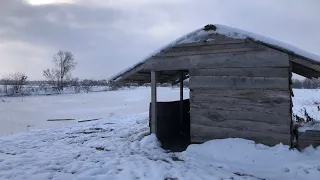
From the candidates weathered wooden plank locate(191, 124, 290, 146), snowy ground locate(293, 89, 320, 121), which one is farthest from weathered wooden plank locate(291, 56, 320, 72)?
snowy ground locate(293, 89, 320, 121)

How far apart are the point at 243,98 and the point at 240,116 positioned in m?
0.53

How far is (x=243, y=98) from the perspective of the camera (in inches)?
324

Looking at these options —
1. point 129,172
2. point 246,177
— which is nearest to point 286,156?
point 246,177

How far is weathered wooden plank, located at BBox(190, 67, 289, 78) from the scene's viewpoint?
7.78 m

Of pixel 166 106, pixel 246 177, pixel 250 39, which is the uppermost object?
pixel 250 39

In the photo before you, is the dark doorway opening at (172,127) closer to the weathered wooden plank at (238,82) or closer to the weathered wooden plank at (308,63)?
the weathered wooden plank at (238,82)

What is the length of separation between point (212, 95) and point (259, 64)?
1.65 metres

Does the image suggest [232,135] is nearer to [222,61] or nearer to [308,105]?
[222,61]

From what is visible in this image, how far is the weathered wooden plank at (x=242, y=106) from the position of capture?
770 cm

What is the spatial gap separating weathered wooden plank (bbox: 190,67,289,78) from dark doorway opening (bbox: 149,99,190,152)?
2.31 metres

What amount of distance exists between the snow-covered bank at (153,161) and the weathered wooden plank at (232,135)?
24 cm

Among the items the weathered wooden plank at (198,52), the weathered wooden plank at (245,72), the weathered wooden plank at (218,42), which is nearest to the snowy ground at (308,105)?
the weathered wooden plank at (245,72)

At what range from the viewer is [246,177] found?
6.32 meters

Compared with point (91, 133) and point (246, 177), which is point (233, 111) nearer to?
point (246, 177)
